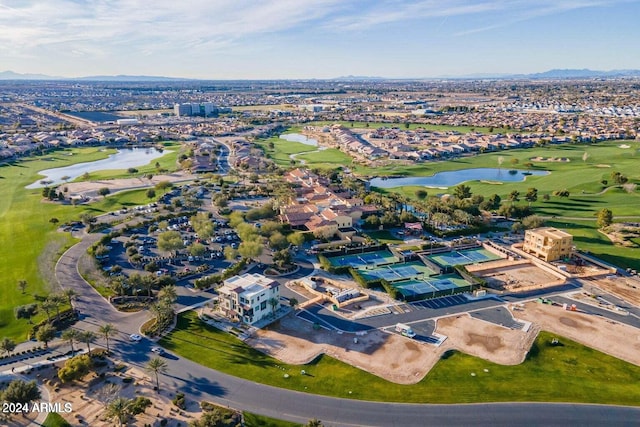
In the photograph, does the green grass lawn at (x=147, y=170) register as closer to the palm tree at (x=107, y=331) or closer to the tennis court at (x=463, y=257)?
the palm tree at (x=107, y=331)

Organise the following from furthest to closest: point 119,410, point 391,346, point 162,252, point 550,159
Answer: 1. point 550,159
2. point 162,252
3. point 391,346
4. point 119,410

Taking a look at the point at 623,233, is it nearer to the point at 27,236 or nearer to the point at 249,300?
the point at 249,300

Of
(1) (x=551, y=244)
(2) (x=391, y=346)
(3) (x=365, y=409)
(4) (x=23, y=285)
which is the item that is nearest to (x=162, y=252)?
(4) (x=23, y=285)

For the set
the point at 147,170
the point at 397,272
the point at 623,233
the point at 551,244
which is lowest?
the point at 397,272

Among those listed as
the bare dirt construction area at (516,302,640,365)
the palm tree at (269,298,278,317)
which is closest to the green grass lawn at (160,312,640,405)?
the bare dirt construction area at (516,302,640,365)

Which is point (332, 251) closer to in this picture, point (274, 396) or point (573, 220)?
point (274, 396)
